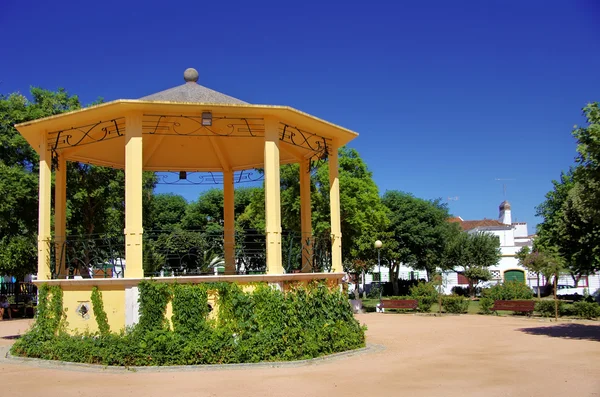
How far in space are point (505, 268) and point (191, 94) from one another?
56.3 m

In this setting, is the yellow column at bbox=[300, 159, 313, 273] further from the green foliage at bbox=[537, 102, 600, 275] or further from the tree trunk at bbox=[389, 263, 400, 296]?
the tree trunk at bbox=[389, 263, 400, 296]

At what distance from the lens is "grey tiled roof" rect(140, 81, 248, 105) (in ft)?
48.5

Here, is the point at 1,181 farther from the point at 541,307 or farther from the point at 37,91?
the point at 541,307

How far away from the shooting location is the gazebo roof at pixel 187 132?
45.0ft

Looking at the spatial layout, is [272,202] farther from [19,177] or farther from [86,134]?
[19,177]

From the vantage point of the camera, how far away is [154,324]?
41.5 feet

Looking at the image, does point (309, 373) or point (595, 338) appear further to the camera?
point (595, 338)

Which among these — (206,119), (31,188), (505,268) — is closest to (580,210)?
(206,119)

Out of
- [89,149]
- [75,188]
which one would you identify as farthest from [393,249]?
[89,149]

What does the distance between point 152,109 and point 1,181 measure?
1729 centimetres

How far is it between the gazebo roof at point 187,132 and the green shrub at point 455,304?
48.0 ft

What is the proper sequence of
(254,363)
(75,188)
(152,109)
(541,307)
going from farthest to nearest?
(75,188) < (541,307) < (152,109) < (254,363)

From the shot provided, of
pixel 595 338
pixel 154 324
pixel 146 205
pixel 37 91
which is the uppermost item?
pixel 37 91

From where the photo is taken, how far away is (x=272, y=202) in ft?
45.2
